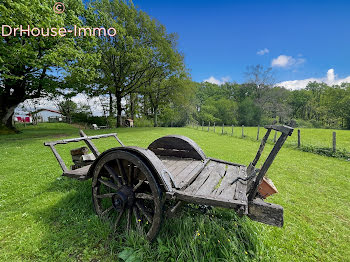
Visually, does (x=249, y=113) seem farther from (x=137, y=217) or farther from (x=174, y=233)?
(x=137, y=217)

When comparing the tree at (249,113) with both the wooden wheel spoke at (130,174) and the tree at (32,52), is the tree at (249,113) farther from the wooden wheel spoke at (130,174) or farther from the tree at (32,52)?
the wooden wheel spoke at (130,174)

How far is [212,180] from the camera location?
248cm

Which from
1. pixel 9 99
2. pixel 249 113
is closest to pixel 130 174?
pixel 9 99

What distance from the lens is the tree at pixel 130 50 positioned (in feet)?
66.8

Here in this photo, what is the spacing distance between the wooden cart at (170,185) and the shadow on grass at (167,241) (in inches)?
8.9

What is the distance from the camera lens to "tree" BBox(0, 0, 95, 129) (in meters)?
9.85

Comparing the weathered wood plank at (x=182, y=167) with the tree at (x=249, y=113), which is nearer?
the weathered wood plank at (x=182, y=167)

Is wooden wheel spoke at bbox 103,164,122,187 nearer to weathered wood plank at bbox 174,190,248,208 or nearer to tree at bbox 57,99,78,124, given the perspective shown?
weathered wood plank at bbox 174,190,248,208

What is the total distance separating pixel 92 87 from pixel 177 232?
2374 cm

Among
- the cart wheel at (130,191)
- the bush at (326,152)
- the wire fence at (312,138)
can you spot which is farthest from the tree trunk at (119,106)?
the cart wheel at (130,191)

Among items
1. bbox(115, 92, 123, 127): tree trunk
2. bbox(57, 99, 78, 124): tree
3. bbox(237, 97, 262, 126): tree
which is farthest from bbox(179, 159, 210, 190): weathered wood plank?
bbox(237, 97, 262, 126): tree

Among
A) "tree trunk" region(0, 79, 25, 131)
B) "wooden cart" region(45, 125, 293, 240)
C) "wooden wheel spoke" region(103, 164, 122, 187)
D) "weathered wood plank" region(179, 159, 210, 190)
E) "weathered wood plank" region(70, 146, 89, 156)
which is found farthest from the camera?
"tree trunk" region(0, 79, 25, 131)

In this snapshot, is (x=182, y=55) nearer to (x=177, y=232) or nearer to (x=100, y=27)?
(x=100, y=27)

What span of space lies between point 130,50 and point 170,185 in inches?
859
